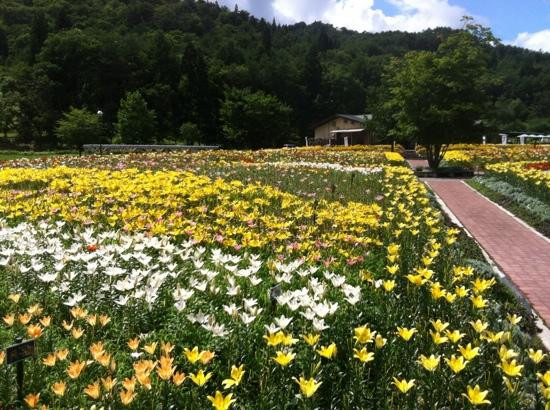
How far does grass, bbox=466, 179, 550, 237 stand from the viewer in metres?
10.5

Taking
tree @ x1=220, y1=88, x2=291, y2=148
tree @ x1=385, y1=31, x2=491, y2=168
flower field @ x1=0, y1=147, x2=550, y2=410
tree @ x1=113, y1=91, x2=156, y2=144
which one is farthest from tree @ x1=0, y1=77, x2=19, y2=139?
flower field @ x1=0, y1=147, x2=550, y2=410

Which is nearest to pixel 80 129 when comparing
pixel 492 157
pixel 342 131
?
pixel 492 157

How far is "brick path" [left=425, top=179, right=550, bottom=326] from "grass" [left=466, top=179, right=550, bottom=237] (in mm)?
229

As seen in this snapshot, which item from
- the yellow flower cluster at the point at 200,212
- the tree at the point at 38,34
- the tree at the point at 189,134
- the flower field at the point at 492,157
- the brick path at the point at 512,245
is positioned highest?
the tree at the point at 38,34

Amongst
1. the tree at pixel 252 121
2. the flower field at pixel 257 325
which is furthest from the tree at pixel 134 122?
the flower field at pixel 257 325

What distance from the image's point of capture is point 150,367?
2238 millimetres

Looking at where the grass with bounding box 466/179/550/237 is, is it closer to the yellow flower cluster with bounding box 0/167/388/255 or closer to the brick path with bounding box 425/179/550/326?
the brick path with bounding box 425/179/550/326

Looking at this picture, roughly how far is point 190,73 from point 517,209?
5018cm

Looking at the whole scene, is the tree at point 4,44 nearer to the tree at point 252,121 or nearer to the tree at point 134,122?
the tree at point 134,122

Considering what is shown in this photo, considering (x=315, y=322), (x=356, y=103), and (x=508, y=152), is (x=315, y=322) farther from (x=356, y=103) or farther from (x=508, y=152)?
(x=356, y=103)

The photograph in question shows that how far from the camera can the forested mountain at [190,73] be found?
166ft

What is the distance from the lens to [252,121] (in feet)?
164

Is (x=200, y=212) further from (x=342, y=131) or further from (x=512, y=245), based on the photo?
(x=342, y=131)

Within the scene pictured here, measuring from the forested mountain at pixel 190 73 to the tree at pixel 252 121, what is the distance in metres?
0.10
